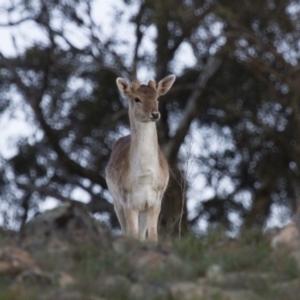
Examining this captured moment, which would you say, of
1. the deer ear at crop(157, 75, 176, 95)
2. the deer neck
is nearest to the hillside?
the deer neck

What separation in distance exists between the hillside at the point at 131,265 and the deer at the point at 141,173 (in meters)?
3.74

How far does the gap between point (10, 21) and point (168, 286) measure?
65.4 ft

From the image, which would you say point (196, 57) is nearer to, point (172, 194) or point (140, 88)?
point (172, 194)

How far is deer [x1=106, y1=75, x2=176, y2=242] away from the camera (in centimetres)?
1288

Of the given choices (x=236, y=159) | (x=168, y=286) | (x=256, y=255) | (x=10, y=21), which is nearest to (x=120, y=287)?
(x=168, y=286)

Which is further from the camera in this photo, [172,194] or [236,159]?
[236,159]

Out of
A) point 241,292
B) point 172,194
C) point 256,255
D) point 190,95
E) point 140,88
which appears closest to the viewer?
point 241,292

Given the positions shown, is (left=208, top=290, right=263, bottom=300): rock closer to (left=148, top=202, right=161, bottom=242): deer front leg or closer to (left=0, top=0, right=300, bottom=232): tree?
(left=148, top=202, right=161, bottom=242): deer front leg

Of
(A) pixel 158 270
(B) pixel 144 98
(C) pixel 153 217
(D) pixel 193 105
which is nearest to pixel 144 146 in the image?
(B) pixel 144 98

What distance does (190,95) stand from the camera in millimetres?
28734

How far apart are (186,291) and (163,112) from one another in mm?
21923

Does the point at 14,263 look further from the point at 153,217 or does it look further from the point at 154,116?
the point at 154,116

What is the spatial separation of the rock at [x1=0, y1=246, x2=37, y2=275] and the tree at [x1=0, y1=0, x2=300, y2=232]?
1778 centimetres

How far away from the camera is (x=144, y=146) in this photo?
43.4 feet
